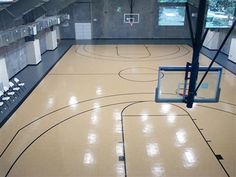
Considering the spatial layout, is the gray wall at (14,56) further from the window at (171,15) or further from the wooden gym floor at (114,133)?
the window at (171,15)

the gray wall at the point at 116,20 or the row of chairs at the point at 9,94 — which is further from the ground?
the gray wall at the point at 116,20

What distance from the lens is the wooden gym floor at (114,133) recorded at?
574cm

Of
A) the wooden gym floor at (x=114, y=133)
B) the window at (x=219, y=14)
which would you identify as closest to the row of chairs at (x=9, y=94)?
the wooden gym floor at (x=114, y=133)

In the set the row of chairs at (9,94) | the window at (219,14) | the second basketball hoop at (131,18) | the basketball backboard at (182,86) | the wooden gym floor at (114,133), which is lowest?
the wooden gym floor at (114,133)

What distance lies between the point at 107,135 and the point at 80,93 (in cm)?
340

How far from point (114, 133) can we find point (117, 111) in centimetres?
143

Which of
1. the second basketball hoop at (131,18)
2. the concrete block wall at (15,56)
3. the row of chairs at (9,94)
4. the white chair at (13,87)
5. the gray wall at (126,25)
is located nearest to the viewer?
the row of chairs at (9,94)

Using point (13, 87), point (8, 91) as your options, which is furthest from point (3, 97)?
point (13, 87)

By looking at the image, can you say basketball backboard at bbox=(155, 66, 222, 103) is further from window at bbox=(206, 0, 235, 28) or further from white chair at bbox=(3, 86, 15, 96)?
white chair at bbox=(3, 86, 15, 96)

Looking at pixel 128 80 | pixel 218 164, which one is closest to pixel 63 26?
pixel 128 80

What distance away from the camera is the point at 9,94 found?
29.7 ft

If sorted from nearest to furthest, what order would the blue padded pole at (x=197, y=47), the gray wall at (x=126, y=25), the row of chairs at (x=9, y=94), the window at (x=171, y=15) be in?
the blue padded pole at (x=197, y=47)
the row of chairs at (x=9, y=94)
the window at (x=171, y=15)
the gray wall at (x=126, y=25)

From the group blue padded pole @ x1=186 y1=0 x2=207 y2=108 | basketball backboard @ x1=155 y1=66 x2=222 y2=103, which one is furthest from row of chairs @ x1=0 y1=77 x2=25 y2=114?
blue padded pole @ x1=186 y1=0 x2=207 y2=108

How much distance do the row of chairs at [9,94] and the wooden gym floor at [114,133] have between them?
477 millimetres
